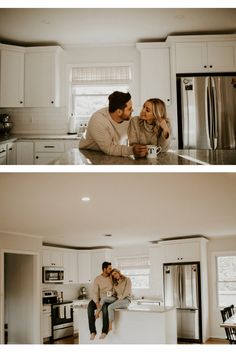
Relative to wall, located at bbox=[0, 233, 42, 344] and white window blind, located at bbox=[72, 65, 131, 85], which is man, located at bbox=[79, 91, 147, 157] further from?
wall, located at bbox=[0, 233, 42, 344]

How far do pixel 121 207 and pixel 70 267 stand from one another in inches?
10.3

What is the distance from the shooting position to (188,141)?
5.03 ft

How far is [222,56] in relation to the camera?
5.00 feet

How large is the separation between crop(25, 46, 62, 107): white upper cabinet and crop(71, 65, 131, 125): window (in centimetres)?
7

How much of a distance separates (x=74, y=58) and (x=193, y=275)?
34.1 inches

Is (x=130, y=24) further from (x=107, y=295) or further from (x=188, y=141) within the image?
(x=107, y=295)

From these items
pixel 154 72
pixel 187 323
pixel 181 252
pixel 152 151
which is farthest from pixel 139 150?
pixel 187 323

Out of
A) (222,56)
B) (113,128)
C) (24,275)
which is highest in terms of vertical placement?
(222,56)

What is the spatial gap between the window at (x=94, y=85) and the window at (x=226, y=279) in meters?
0.68

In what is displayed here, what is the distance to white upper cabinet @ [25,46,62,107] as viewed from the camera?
1484 millimetres

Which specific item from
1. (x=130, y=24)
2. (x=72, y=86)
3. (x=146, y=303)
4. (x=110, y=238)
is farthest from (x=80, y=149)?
(x=146, y=303)

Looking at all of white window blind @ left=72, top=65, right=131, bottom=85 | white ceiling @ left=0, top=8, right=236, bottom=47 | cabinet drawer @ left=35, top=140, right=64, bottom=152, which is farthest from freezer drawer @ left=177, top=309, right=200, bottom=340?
white ceiling @ left=0, top=8, right=236, bottom=47

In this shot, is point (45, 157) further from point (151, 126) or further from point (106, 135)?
point (151, 126)

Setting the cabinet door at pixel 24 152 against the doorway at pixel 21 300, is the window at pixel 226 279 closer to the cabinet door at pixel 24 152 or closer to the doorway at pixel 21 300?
the doorway at pixel 21 300
